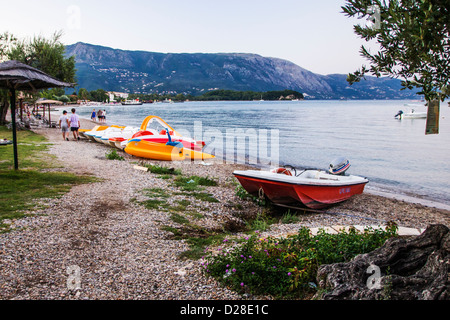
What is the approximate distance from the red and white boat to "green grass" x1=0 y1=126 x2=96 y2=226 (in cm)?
516

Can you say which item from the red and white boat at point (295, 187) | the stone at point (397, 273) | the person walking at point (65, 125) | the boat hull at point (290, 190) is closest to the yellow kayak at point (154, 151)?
the person walking at point (65, 125)

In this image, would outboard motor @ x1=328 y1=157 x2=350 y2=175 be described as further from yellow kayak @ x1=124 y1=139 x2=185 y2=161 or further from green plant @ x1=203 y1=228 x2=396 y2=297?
yellow kayak @ x1=124 y1=139 x2=185 y2=161

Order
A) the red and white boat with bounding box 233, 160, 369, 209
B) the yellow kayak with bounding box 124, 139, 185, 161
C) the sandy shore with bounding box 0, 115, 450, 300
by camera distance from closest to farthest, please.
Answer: the sandy shore with bounding box 0, 115, 450, 300 → the red and white boat with bounding box 233, 160, 369, 209 → the yellow kayak with bounding box 124, 139, 185, 161

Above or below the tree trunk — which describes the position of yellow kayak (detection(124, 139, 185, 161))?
below

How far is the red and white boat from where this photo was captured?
9234mm

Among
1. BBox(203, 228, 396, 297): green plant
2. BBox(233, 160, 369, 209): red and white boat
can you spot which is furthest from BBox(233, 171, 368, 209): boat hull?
BBox(203, 228, 396, 297): green plant

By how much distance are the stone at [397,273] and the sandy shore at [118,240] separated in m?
1.27

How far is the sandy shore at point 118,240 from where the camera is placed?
14.4 feet

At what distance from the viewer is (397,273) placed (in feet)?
13.3

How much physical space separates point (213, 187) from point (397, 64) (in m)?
8.15

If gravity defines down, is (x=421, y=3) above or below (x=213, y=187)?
above
